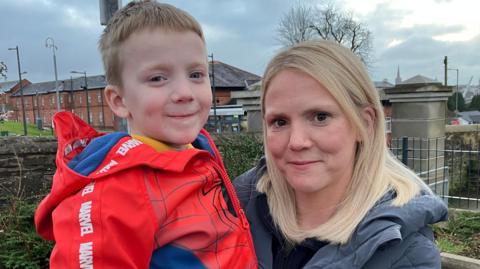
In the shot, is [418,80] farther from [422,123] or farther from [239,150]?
[239,150]

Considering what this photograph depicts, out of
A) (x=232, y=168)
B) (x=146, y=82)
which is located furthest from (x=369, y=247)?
(x=232, y=168)

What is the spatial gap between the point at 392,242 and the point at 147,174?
32.8 inches

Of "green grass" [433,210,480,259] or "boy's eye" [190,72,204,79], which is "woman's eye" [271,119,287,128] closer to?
"boy's eye" [190,72,204,79]

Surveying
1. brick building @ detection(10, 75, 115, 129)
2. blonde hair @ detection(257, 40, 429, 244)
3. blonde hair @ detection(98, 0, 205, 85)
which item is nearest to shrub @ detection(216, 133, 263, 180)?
blonde hair @ detection(257, 40, 429, 244)

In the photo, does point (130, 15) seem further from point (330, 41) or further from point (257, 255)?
point (257, 255)

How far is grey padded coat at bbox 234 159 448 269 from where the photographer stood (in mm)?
1224

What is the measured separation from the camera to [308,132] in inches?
55.0

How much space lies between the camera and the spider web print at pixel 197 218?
4.27 feet

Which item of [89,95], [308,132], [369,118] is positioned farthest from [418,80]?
[89,95]

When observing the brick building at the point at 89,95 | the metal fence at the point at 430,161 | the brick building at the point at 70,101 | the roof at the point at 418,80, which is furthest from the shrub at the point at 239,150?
the brick building at the point at 70,101

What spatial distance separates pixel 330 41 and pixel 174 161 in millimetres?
759

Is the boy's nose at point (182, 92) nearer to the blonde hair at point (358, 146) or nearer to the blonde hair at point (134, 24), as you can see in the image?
the blonde hair at point (134, 24)

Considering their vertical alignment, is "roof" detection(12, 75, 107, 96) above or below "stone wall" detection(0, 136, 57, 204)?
above

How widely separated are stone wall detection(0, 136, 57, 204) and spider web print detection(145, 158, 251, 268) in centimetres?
418
